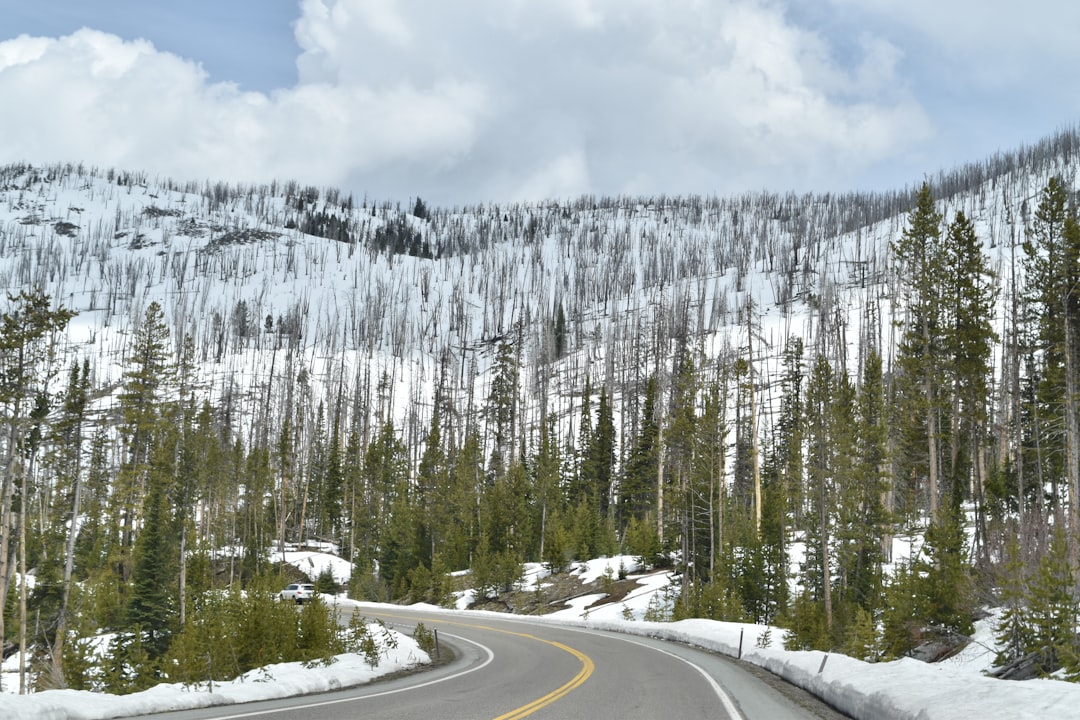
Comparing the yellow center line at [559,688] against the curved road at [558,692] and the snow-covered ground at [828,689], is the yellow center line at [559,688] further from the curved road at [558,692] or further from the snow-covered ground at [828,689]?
the snow-covered ground at [828,689]

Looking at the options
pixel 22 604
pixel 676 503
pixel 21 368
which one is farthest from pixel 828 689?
pixel 676 503

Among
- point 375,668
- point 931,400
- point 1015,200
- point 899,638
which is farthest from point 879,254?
point 375,668

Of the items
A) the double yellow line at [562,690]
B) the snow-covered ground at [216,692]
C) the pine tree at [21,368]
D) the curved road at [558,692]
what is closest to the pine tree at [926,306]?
the curved road at [558,692]

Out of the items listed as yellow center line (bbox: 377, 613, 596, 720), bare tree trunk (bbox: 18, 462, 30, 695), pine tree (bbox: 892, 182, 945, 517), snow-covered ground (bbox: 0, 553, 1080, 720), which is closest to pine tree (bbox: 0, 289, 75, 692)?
bare tree trunk (bbox: 18, 462, 30, 695)

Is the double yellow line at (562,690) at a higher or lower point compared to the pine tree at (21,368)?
lower

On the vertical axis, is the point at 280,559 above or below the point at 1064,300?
below

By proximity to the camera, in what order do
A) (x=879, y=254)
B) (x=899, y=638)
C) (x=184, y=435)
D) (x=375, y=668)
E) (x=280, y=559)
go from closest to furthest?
(x=375, y=668) → (x=899, y=638) → (x=184, y=435) → (x=280, y=559) → (x=879, y=254)

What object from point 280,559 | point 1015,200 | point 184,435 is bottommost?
point 280,559

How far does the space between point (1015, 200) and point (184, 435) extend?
173m

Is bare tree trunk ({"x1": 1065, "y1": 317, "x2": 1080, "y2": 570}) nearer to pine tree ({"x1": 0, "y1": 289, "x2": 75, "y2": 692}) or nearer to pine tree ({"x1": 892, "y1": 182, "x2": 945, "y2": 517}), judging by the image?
pine tree ({"x1": 892, "y1": 182, "x2": 945, "y2": 517})

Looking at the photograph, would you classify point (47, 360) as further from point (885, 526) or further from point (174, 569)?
point (885, 526)

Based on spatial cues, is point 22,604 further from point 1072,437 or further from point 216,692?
point 1072,437

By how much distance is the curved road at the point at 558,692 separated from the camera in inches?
429

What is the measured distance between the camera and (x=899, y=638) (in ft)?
72.1
